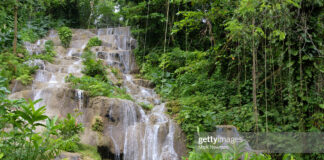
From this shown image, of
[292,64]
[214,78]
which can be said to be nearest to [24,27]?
[214,78]

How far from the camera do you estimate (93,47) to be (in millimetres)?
15164

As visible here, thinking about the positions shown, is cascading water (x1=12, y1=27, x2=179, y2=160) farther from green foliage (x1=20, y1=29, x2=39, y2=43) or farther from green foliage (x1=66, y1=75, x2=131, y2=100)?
green foliage (x1=20, y1=29, x2=39, y2=43)

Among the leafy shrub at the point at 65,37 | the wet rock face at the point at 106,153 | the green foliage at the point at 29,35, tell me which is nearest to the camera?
the wet rock face at the point at 106,153

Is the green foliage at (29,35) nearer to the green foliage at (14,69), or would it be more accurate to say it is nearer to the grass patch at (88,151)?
the green foliage at (14,69)

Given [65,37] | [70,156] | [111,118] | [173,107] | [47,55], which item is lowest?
[70,156]

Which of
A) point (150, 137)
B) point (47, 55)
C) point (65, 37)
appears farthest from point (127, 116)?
point (65, 37)

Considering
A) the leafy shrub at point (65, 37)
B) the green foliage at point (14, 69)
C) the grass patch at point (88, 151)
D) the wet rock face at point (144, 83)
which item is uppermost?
the leafy shrub at point (65, 37)

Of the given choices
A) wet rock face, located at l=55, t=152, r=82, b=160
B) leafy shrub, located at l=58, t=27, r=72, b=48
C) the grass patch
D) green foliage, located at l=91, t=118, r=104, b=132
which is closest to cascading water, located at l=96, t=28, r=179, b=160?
green foliage, located at l=91, t=118, r=104, b=132

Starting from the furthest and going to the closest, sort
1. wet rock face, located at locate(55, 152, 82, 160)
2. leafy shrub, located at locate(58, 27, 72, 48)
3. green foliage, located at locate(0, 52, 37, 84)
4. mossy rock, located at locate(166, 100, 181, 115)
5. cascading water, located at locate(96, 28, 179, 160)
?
leafy shrub, located at locate(58, 27, 72, 48), green foliage, located at locate(0, 52, 37, 84), mossy rock, located at locate(166, 100, 181, 115), cascading water, located at locate(96, 28, 179, 160), wet rock face, located at locate(55, 152, 82, 160)

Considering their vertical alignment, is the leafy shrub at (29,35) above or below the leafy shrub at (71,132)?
above

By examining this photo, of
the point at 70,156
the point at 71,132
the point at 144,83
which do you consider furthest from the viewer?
the point at 144,83

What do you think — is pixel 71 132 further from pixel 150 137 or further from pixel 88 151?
pixel 150 137

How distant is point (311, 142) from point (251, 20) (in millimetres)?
3313

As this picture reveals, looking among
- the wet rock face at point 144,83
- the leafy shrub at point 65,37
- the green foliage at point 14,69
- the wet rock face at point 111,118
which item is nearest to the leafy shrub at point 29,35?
the leafy shrub at point 65,37
